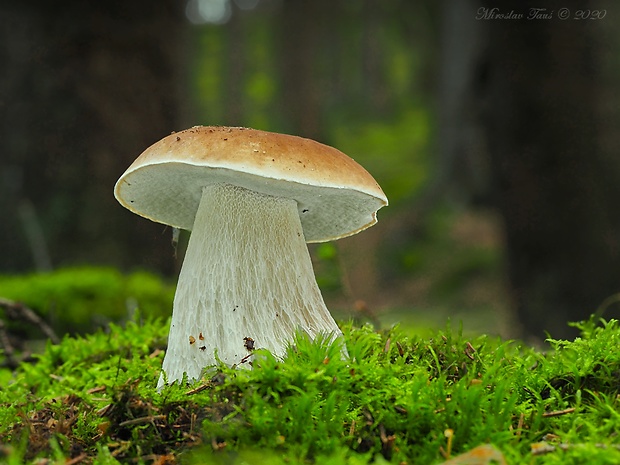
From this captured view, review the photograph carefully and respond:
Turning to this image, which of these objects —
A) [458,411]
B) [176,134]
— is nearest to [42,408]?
[176,134]

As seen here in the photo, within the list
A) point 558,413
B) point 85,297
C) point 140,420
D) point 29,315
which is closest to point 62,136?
point 85,297

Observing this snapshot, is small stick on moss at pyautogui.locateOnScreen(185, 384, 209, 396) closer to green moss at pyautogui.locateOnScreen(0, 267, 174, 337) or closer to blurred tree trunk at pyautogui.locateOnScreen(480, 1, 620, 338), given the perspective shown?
green moss at pyautogui.locateOnScreen(0, 267, 174, 337)

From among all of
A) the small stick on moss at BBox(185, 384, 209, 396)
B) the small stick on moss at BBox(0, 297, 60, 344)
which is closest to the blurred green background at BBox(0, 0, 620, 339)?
the small stick on moss at BBox(0, 297, 60, 344)

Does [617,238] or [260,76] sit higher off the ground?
[260,76]

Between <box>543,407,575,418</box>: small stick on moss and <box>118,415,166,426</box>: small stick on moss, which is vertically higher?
<box>118,415,166,426</box>: small stick on moss

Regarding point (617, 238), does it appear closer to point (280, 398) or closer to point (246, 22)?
point (280, 398)

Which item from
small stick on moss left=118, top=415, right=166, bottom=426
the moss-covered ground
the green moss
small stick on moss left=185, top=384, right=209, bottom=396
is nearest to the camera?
the moss-covered ground

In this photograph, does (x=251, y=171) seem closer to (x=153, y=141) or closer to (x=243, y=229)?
(x=243, y=229)
